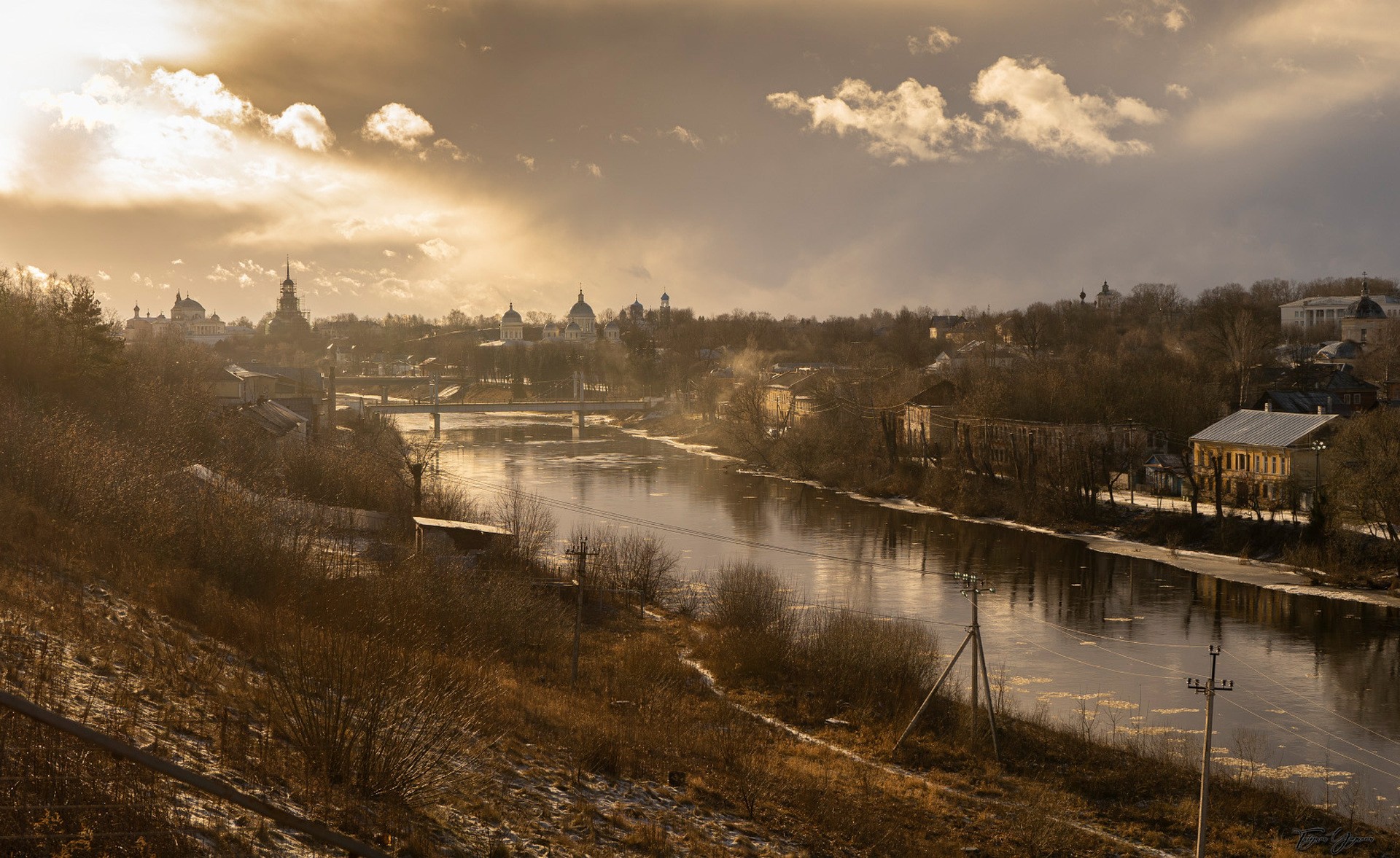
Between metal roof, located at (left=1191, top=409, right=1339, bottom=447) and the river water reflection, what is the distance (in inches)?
205

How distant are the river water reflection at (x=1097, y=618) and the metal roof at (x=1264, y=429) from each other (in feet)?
17.1

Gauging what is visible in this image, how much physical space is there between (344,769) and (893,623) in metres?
9.38

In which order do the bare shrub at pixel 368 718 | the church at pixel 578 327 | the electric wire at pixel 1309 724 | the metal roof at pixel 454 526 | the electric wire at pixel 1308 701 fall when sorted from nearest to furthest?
the bare shrub at pixel 368 718 < the electric wire at pixel 1309 724 < the electric wire at pixel 1308 701 < the metal roof at pixel 454 526 < the church at pixel 578 327

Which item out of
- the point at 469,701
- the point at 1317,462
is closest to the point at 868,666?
the point at 469,701

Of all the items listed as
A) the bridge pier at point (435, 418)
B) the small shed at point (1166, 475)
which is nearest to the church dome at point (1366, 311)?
the small shed at point (1166, 475)

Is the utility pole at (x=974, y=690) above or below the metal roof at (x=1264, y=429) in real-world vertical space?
below

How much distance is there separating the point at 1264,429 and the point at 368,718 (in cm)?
2308

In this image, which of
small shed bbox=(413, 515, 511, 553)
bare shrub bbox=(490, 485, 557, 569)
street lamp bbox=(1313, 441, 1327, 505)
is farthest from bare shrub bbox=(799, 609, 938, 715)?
street lamp bbox=(1313, 441, 1327, 505)

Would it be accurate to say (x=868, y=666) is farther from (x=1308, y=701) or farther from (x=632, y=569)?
(x=632, y=569)

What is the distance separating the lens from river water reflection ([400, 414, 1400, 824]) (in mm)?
10625

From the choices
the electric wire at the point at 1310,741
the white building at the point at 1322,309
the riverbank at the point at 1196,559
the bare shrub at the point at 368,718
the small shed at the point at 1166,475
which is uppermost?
the white building at the point at 1322,309

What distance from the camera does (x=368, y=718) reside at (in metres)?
5.18

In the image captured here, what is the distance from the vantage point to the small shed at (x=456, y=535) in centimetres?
1461

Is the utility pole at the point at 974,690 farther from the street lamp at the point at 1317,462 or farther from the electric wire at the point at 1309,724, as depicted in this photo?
the street lamp at the point at 1317,462
